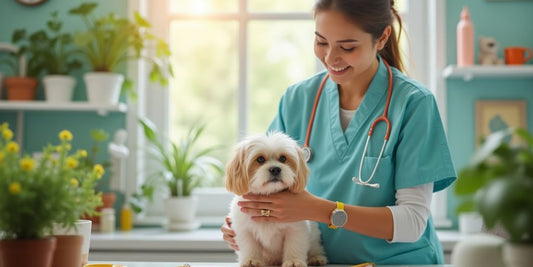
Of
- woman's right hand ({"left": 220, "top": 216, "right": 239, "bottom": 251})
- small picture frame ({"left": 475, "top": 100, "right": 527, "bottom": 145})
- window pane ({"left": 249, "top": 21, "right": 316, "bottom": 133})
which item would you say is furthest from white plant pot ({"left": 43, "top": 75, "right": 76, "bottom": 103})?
small picture frame ({"left": 475, "top": 100, "right": 527, "bottom": 145})

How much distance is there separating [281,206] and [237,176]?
0.49 ft

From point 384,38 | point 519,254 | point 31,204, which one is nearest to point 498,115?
point 384,38

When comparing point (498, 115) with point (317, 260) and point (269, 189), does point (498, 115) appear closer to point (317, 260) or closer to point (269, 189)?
point (317, 260)

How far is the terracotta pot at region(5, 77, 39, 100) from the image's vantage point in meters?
2.87

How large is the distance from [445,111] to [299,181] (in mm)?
1665

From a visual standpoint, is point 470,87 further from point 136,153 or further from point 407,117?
point 136,153

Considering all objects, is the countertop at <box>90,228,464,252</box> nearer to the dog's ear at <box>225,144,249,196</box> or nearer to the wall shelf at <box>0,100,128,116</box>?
the wall shelf at <box>0,100,128,116</box>

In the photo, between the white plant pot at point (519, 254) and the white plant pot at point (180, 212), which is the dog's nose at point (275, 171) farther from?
the white plant pot at point (180, 212)

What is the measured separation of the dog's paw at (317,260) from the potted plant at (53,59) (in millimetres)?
1847

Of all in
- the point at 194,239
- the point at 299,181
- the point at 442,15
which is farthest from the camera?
the point at 442,15

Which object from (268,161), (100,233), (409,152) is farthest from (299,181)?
(100,233)

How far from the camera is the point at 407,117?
1.62m

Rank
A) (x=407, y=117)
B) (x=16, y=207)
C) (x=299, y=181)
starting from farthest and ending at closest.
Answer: (x=407, y=117) → (x=299, y=181) → (x=16, y=207)

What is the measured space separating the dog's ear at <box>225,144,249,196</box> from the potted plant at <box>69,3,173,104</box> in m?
1.45
